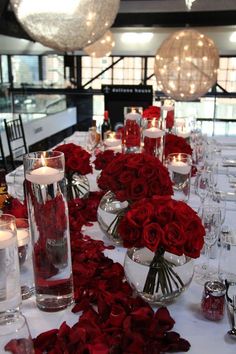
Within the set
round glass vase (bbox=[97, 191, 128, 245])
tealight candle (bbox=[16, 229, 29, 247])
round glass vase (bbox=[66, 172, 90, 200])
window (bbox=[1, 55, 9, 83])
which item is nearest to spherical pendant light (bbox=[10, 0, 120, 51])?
round glass vase (bbox=[66, 172, 90, 200])

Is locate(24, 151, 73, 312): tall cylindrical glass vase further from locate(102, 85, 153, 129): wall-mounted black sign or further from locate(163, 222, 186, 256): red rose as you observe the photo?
locate(102, 85, 153, 129): wall-mounted black sign

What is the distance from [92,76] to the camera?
1115 cm

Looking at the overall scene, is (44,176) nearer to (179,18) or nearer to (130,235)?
(130,235)

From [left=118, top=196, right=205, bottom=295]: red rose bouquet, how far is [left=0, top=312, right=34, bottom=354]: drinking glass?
1.27 ft

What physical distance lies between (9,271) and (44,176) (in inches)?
10.6

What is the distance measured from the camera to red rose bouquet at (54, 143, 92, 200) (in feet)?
6.32

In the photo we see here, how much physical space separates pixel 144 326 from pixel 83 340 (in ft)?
0.52

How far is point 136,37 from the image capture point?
9836 mm

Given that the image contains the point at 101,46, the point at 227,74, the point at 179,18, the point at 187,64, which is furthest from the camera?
the point at 227,74

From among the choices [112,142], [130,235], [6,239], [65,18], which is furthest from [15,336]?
[112,142]

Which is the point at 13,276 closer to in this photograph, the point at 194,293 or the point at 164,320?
the point at 164,320

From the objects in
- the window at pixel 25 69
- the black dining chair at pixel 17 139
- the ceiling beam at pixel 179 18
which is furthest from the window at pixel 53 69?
the black dining chair at pixel 17 139

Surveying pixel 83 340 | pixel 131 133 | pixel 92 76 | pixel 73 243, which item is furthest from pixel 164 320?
pixel 92 76

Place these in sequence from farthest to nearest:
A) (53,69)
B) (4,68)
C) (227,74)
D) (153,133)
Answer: (53,69) < (227,74) < (4,68) < (153,133)
